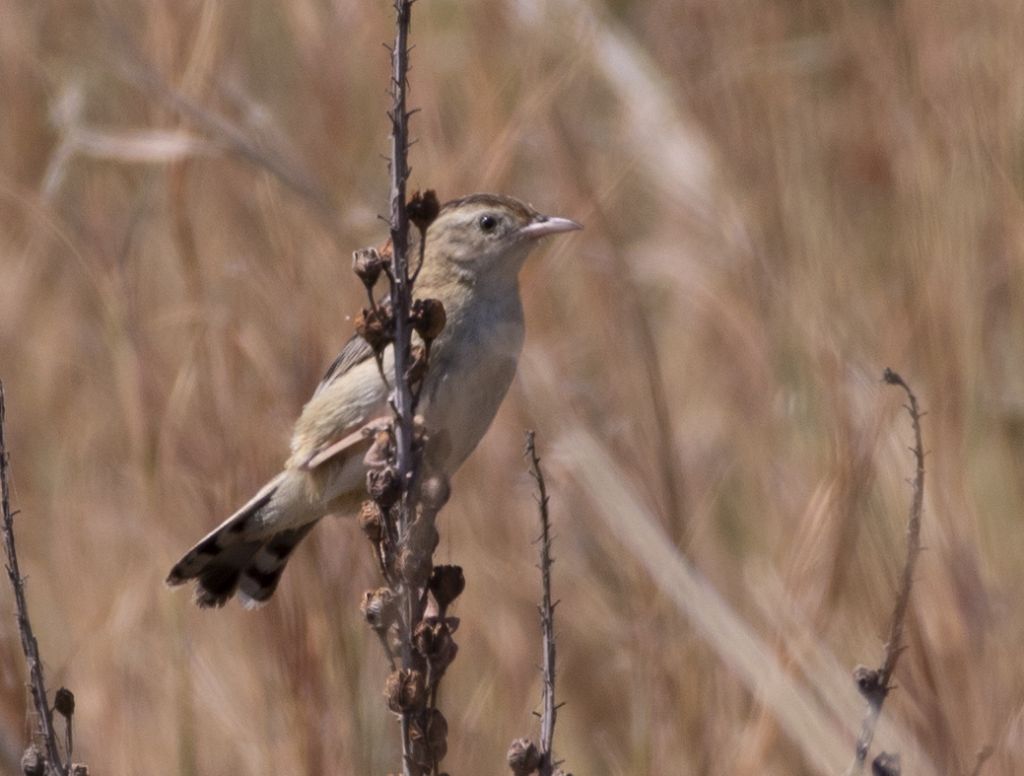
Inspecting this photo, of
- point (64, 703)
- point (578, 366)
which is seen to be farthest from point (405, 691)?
point (578, 366)

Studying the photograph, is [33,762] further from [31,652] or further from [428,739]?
[428,739]

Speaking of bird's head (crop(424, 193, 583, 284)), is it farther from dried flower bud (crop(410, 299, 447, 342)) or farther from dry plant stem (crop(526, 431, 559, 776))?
dry plant stem (crop(526, 431, 559, 776))

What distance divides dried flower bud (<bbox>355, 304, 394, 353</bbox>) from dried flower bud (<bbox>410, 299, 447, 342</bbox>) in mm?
47

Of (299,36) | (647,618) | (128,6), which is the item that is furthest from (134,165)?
(647,618)

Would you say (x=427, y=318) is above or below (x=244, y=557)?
below

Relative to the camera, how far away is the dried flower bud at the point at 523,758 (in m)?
2.45

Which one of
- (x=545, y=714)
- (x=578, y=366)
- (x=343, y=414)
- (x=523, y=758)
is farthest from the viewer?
(x=578, y=366)

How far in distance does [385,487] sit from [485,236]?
198 centimetres

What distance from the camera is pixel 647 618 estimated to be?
4941 millimetres

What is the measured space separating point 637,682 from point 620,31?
287 cm

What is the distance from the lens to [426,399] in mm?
4035

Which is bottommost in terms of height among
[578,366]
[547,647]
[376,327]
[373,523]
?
[547,647]

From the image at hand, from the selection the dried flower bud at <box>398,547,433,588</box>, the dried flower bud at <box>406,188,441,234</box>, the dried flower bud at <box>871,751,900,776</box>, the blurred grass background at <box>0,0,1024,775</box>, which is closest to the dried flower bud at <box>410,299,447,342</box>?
the dried flower bud at <box>406,188,441,234</box>

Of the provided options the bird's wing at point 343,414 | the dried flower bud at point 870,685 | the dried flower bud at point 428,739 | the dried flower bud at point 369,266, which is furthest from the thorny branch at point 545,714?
the bird's wing at point 343,414
